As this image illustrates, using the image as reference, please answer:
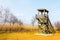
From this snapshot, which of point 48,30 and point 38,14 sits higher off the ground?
point 38,14

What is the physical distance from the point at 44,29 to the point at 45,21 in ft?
6.79

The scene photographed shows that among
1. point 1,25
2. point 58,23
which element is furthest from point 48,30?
point 58,23

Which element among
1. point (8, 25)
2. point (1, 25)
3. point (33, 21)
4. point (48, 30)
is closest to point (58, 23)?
point (33, 21)

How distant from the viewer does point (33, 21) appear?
72.4 meters

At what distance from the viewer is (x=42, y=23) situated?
34.7 metres

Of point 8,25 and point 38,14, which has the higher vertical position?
point 38,14

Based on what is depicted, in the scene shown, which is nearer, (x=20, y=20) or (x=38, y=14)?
(x=38, y=14)

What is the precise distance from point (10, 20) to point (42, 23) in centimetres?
2929

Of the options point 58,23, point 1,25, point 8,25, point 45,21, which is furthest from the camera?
point 58,23

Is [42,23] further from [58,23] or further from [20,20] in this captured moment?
[58,23]

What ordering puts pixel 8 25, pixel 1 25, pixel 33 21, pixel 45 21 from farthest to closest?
pixel 33 21
pixel 8 25
pixel 1 25
pixel 45 21

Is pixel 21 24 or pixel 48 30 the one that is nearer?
pixel 48 30

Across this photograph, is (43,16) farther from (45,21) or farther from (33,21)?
(33,21)

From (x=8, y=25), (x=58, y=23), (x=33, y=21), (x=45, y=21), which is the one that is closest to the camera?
(x=45, y=21)
